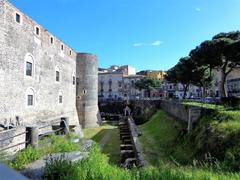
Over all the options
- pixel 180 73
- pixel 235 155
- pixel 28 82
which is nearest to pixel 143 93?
pixel 180 73

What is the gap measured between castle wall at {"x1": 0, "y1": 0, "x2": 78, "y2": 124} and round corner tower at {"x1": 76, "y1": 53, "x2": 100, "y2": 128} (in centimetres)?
614

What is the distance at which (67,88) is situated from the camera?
92.8 feet

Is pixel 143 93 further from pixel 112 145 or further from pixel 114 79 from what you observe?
pixel 112 145

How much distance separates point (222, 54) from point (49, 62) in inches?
568

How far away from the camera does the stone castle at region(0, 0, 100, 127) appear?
49.4 feet

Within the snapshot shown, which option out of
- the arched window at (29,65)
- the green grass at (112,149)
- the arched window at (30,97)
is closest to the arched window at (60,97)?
the green grass at (112,149)

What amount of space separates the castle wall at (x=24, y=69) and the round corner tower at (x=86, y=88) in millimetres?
6138

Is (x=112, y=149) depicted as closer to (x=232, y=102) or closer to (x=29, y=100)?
(x=29, y=100)

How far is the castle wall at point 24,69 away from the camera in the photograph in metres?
14.9

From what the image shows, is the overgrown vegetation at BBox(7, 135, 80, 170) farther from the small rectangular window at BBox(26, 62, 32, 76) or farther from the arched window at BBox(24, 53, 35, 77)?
the small rectangular window at BBox(26, 62, 32, 76)

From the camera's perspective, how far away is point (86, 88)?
34156 millimetres

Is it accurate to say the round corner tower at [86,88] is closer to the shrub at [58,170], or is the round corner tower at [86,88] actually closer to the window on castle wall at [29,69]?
the window on castle wall at [29,69]

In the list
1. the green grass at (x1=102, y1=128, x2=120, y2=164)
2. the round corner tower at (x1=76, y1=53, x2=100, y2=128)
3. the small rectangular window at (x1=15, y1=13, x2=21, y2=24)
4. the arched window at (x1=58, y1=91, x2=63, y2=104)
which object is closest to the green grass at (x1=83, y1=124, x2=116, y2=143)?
the green grass at (x1=102, y1=128, x2=120, y2=164)

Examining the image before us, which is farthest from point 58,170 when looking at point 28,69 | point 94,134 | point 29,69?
point 94,134
